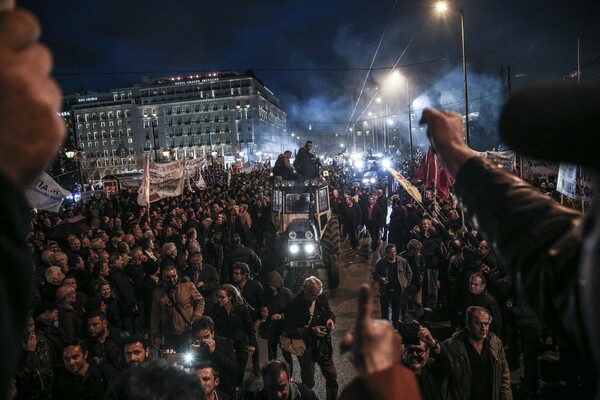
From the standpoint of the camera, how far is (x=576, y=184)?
6.87 meters

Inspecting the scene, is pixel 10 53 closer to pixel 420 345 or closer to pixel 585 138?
pixel 585 138

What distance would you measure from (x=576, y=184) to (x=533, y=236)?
7130mm

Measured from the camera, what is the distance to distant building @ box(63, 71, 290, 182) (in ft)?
367

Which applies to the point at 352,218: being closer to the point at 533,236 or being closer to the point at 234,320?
the point at 234,320

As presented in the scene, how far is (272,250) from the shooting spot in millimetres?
Result: 13211

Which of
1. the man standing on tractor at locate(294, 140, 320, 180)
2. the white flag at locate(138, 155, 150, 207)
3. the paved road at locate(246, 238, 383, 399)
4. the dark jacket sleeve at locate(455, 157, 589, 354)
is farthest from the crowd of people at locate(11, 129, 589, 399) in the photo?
the man standing on tractor at locate(294, 140, 320, 180)

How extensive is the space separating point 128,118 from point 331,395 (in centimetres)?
12073

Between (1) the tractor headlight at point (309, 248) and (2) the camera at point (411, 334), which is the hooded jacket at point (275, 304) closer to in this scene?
(2) the camera at point (411, 334)

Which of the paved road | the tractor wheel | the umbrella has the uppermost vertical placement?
→ the umbrella

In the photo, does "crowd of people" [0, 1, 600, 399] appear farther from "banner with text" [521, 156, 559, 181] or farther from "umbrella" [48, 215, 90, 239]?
"banner with text" [521, 156, 559, 181]

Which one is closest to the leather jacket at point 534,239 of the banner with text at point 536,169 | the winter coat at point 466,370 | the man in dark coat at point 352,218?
the winter coat at point 466,370

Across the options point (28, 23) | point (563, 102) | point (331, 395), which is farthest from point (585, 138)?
point (331, 395)

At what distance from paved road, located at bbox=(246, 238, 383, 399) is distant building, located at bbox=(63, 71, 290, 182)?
9904 centimetres

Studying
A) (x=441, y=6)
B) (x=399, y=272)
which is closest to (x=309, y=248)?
(x=399, y=272)
